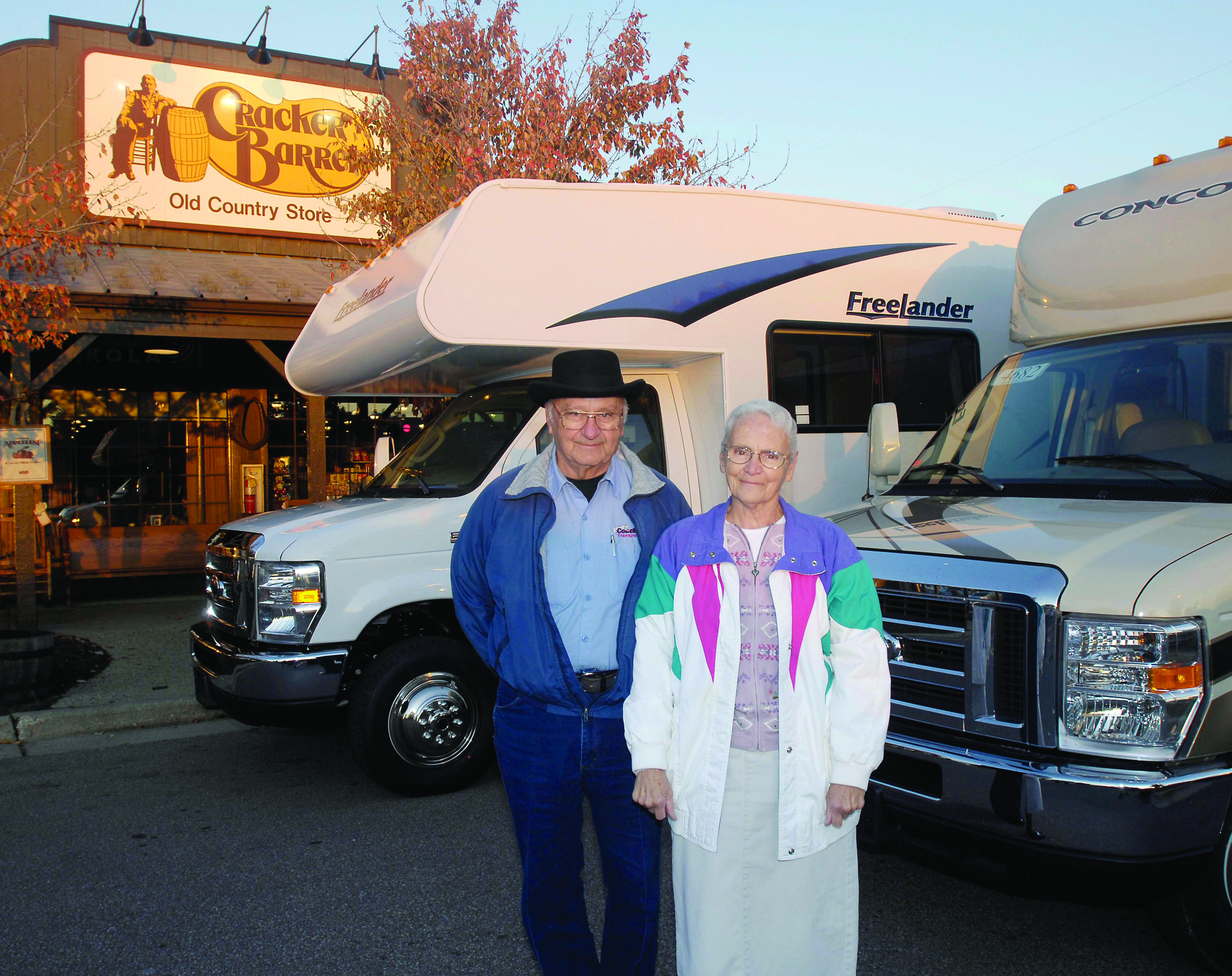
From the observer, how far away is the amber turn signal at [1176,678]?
9.19ft

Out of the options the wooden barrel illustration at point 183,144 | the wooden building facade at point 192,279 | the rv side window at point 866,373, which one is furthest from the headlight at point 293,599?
the wooden barrel illustration at point 183,144

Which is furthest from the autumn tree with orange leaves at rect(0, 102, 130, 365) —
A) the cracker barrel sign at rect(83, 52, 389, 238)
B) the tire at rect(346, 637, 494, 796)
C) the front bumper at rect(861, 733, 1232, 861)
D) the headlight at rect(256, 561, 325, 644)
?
the front bumper at rect(861, 733, 1232, 861)

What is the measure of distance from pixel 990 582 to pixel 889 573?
396 millimetres

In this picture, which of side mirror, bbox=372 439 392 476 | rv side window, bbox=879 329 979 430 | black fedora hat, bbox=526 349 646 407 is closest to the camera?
black fedora hat, bbox=526 349 646 407

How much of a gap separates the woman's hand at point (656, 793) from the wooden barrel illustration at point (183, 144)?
39.0 ft

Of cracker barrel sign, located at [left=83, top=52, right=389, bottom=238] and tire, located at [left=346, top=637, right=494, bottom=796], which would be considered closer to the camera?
tire, located at [left=346, top=637, right=494, bottom=796]

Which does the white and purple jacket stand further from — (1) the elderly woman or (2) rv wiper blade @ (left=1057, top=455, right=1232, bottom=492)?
(2) rv wiper blade @ (left=1057, top=455, right=1232, bottom=492)

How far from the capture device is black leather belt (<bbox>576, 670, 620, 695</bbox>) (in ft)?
9.21

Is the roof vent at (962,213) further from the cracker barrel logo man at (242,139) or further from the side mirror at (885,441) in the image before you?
the cracker barrel logo man at (242,139)

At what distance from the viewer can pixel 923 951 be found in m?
3.46

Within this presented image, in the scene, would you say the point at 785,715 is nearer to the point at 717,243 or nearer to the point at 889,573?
the point at 889,573

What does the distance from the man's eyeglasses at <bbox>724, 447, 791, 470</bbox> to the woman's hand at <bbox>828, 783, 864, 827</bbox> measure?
2.62 ft

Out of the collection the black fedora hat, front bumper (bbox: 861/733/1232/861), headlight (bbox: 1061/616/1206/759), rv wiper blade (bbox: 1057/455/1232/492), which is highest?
the black fedora hat

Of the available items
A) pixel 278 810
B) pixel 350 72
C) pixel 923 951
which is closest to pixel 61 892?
pixel 278 810
